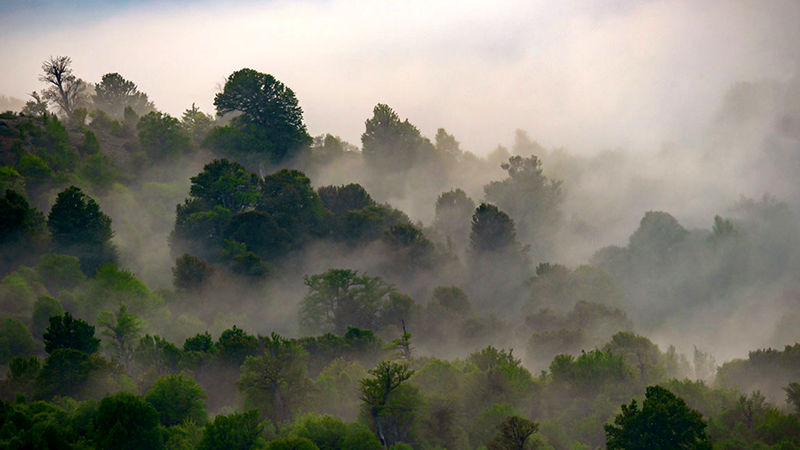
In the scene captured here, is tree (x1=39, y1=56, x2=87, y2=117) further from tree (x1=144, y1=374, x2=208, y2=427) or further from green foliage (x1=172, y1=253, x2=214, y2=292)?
tree (x1=144, y1=374, x2=208, y2=427)

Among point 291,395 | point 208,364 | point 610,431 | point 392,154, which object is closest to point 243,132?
point 392,154

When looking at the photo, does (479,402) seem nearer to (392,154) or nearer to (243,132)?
(243,132)

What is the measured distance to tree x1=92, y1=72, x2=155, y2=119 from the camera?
187 meters

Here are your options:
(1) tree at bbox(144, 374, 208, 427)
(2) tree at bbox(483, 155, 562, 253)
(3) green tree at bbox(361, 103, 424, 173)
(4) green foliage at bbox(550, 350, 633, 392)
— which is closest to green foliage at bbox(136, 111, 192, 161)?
(3) green tree at bbox(361, 103, 424, 173)

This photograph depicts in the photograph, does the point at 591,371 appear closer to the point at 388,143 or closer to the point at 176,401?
the point at 176,401

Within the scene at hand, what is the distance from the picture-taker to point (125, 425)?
6450 cm

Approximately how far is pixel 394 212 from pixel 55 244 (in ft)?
194

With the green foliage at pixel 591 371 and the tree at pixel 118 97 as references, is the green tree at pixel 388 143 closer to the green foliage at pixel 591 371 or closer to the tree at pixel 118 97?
the tree at pixel 118 97

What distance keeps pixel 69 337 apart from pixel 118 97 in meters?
116

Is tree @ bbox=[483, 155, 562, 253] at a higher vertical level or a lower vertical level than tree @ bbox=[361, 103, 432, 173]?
lower

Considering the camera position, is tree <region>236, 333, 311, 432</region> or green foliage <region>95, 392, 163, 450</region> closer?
green foliage <region>95, 392, 163, 450</region>

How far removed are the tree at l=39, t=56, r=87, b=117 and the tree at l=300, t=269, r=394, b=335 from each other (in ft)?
248

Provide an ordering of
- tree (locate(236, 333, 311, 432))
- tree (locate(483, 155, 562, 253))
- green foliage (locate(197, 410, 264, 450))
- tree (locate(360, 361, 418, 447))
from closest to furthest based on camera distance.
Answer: green foliage (locate(197, 410, 264, 450)) < tree (locate(360, 361, 418, 447)) < tree (locate(236, 333, 311, 432)) < tree (locate(483, 155, 562, 253))

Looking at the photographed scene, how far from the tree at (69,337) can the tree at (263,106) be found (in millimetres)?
71955
